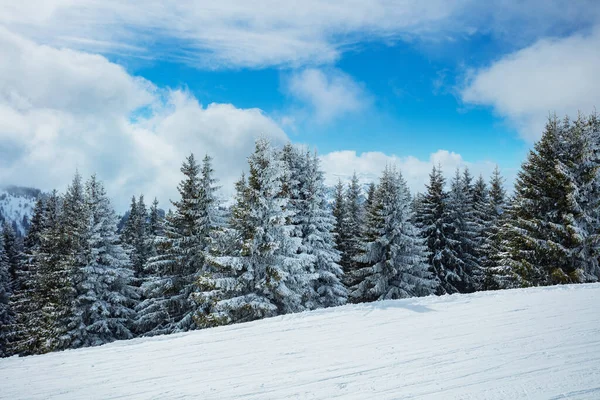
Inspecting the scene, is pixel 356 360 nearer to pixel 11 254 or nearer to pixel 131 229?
pixel 131 229

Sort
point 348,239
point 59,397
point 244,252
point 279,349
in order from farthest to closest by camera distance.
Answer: point 348,239, point 244,252, point 279,349, point 59,397

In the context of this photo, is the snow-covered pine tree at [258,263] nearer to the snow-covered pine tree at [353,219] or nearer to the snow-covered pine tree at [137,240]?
the snow-covered pine tree at [353,219]

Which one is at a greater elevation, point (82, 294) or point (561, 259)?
point (561, 259)

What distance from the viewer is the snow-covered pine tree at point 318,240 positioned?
1980 cm

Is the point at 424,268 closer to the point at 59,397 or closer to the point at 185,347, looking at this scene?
the point at 185,347

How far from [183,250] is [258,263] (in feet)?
18.5

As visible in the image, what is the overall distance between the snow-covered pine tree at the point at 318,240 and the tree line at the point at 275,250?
77 millimetres

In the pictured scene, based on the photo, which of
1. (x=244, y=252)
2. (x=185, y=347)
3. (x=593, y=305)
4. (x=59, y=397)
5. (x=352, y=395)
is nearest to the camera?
(x=352, y=395)

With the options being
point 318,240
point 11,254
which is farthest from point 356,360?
point 11,254

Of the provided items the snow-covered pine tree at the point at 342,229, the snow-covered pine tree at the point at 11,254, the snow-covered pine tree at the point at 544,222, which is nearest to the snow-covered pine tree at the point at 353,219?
the snow-covered pine tree at the point at 342,229

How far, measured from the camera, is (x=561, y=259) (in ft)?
57.9

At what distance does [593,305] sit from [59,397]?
14.1 metres

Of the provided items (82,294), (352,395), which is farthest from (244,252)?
(82,294)

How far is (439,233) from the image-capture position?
83.3 ft
